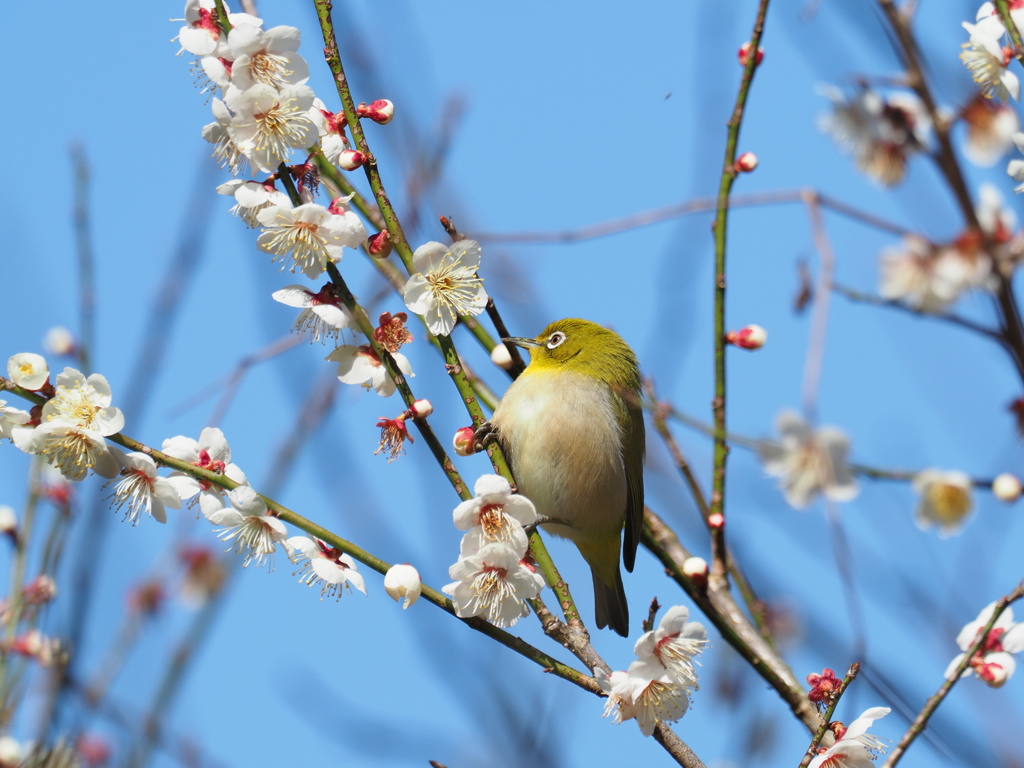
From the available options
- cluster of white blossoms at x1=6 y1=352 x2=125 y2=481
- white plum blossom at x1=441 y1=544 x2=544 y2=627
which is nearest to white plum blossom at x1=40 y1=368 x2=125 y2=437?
cluster of white blossoms at x1=6 y1=352 x2=125 y2=481

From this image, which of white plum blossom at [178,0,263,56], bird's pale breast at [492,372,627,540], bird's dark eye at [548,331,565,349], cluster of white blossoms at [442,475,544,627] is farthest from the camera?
bird's dark eye at [548,331,565,349]

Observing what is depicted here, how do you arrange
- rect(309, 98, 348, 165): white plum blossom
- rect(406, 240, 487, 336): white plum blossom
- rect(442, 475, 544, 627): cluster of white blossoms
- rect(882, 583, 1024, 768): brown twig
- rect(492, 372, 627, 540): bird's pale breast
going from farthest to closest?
rect(492, 372, 627, 540): bird's pale breast, rect(406, 240, 487, 336): white plum blossom, rect(309, 98, 348, 165): white plum blossom, rect(442, 475, 544, 627): cluster of white blossoms, rect(882, 583, 1024, 768): brown twig

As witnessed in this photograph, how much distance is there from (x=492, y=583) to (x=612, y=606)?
3.14 metres

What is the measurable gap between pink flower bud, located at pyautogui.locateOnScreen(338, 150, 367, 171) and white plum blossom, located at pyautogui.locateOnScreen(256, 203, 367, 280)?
0.48ft

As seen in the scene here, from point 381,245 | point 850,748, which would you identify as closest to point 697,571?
point 850,748

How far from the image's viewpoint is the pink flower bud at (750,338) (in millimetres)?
4184

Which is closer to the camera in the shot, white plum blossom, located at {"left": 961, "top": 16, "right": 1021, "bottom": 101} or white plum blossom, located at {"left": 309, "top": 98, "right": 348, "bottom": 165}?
white plum blossom, located at {"left": 309, "top": 98, "right": 348, "bottom": 165}

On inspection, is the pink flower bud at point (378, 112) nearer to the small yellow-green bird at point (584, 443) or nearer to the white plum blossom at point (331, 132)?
the white plum blossom at point (331, 132)

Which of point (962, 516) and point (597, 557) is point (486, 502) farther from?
point (597, 557)

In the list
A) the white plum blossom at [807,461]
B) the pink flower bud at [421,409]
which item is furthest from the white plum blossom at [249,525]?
the white plum blossom at [807,461]

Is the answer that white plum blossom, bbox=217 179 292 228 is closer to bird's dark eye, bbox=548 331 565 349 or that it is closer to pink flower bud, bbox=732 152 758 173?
pink flower bud, bbox=732 152 758 173

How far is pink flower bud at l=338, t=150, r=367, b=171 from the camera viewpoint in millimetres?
3143

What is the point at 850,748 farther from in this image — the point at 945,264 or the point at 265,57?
the point at 265,57

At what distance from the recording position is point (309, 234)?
10.2ft
